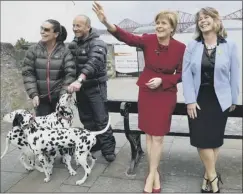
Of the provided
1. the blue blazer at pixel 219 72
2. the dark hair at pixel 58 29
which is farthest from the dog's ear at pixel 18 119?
the blue blazer at pixel 219 72

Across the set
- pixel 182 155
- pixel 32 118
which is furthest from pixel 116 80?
pixel 32 118

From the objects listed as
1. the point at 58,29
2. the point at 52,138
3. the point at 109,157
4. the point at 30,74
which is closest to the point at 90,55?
the point at 58,29

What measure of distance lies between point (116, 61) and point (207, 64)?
892 centimetres

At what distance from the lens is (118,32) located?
11.7 ft

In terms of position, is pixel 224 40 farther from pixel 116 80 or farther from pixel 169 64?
pixel 116 80

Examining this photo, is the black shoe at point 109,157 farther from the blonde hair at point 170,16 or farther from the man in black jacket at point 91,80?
the blonde hair at point 170,16

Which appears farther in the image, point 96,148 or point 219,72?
point 96,148

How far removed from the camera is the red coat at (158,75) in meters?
3.53

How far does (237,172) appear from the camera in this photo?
4.12m

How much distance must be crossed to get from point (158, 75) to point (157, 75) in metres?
0.01

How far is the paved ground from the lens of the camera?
3871 millimetres

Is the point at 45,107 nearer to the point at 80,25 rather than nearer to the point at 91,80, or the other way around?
the point at 91,80

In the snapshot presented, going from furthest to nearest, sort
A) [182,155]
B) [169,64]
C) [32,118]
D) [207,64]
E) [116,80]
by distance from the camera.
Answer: [116,80] < [182,155] < [32,118] < [169,64] < [207,64]

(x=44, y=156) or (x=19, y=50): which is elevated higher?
(x=19, y=50)
